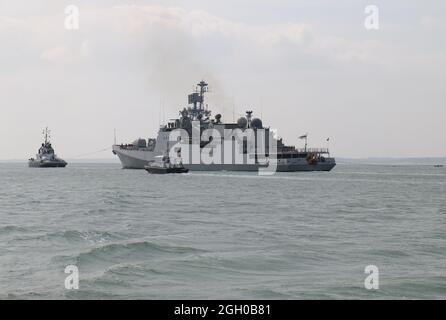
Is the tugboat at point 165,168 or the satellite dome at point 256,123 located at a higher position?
the satellite dome at point 256,123

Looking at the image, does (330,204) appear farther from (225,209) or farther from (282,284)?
(282,284)

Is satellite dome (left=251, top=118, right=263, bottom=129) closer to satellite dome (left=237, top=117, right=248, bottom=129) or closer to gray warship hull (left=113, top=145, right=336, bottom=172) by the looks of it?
satellite dome (left=237, top=117, right=248, bottom=129)

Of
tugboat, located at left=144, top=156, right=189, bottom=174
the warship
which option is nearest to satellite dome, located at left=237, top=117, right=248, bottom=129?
the warship

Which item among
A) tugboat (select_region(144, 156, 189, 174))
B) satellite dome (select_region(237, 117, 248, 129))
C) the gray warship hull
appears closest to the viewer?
tugboat (select_region(144, 156, 189, 174))

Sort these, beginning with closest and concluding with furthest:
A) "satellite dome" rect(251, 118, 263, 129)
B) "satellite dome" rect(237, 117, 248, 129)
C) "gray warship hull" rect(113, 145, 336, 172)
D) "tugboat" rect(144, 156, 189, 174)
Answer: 1. "tugboat" rect(144, 156, 189, 174)
2. "gray warship hull" rect(113, 145, 336, 172)
3. "satellite dome" rect(251, 118, 263, 129)
4. "satellite dome" rect(237, 117, 248, 129)

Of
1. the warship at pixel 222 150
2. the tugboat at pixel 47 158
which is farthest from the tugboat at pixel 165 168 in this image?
the tugboat at pixel 47 158

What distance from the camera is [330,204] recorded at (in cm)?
4862

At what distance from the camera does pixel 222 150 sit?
5113 inches

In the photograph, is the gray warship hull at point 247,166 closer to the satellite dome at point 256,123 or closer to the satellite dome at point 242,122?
the satellite dome at point 242,122

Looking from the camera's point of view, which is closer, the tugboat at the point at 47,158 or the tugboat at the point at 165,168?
the tugboat at the point at 165,168

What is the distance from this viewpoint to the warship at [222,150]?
12850 centimetres

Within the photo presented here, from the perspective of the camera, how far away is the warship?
422 ft

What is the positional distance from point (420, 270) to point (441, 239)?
8700 millimetres

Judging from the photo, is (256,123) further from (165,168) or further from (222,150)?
(165,168)
